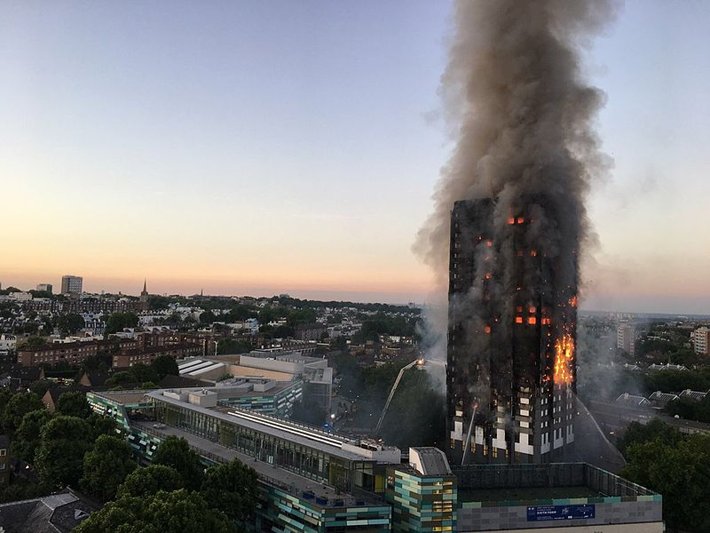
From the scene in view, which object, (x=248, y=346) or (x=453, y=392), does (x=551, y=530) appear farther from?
(x=248, y=346)

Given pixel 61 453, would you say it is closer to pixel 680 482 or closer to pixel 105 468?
pixel 105 468

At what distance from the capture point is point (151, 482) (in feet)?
104

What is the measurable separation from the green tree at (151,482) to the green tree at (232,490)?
68.8 inches

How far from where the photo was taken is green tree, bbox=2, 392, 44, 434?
53.1 metres

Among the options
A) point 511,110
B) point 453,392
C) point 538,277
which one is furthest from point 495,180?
point 453,392

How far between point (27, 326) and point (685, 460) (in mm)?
141424

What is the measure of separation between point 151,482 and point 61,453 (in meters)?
13.3

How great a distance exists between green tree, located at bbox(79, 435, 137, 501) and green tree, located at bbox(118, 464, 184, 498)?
5.89 m

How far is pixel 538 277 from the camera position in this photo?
157 feet

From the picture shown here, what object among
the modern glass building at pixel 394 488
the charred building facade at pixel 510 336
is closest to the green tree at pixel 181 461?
the modern glass building at pixel 394 488

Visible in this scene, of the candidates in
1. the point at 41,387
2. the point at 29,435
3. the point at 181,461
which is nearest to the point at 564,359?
the point at 181,461

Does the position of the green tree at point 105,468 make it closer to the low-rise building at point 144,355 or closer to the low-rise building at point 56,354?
the low-rise building at point 144,355

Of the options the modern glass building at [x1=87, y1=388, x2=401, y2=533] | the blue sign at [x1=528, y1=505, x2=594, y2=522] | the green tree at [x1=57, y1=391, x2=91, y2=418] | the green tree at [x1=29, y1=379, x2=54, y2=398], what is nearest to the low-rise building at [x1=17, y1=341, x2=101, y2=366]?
the green tree at [x1=29, y1=379, x2=54, y2=398]

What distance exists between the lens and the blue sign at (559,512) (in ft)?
105
